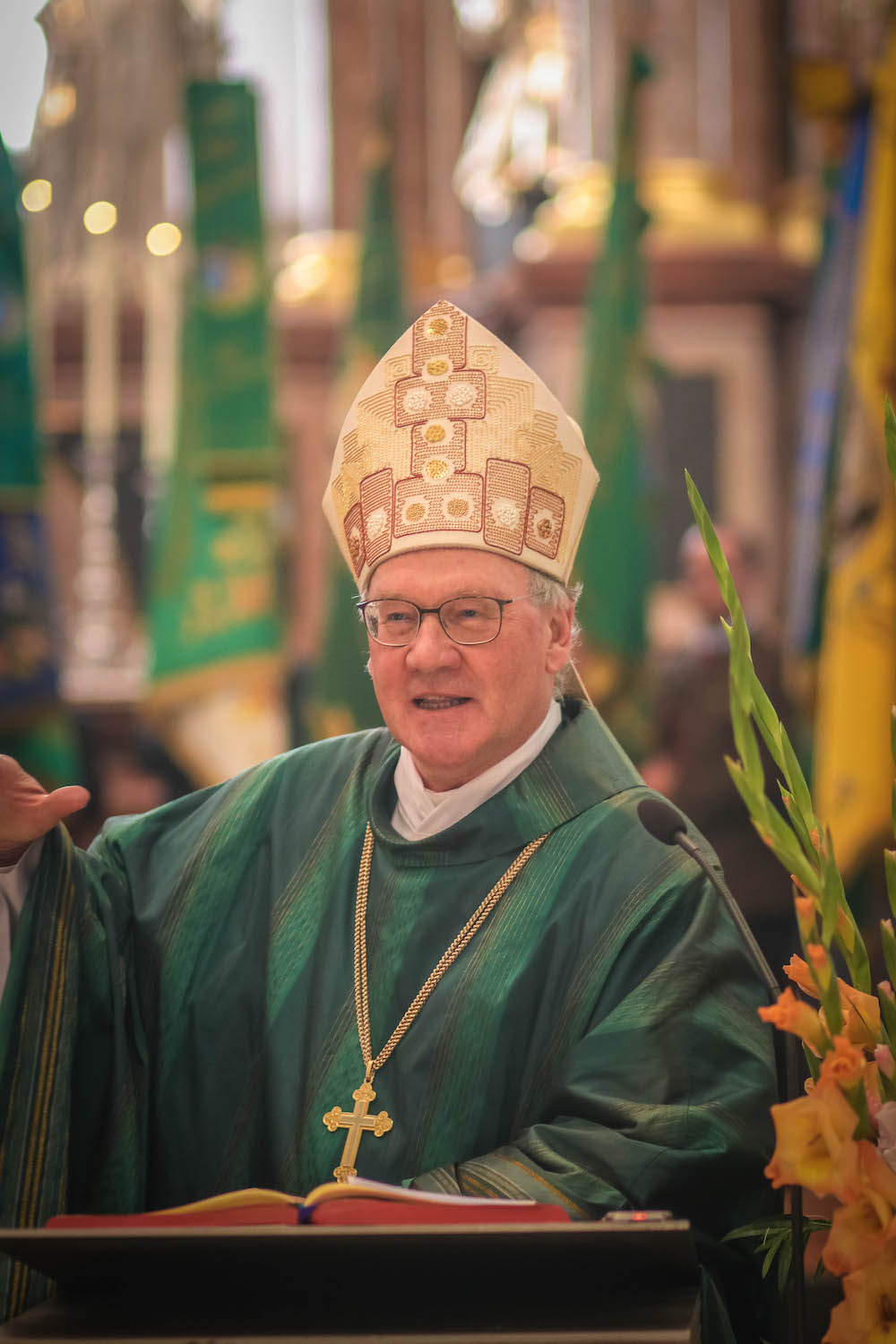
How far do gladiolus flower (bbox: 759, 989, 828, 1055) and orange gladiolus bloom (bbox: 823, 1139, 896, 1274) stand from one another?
0.41 feet

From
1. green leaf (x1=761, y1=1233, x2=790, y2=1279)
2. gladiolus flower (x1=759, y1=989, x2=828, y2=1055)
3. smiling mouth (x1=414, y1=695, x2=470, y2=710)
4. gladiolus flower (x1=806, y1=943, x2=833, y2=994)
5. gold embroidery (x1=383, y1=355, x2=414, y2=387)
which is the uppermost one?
gold embroidery (x1=383, y1=355, x2=414, y2=387)

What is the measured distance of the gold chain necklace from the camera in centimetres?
225

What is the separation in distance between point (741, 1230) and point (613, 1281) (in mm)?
227

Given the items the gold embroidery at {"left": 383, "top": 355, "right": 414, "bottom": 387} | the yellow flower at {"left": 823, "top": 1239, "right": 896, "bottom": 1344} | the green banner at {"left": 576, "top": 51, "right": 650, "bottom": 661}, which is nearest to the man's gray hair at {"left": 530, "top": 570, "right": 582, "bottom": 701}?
the gold embroidery at {"left": 383, "top": 355, "right": 414, "bottom": 387}

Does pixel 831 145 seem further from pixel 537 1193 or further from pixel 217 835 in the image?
pixel 537 1193

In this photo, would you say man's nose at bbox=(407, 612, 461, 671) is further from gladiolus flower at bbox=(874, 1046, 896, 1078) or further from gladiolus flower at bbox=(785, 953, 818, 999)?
gladiolus flower at bbox=(874, 1046, 896, 1078)

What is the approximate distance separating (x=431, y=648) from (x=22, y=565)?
175 inches

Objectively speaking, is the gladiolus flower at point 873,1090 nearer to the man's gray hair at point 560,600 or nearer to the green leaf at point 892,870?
the green leaf at point 892,870

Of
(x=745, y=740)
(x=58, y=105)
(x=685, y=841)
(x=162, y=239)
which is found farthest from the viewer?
(x=162, y=239)

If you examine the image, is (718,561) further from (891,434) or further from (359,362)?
(359,362)

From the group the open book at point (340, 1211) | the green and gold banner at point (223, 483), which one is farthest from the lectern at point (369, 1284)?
the green and gold banner at point (223, 483)

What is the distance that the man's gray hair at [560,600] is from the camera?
94.9 inches

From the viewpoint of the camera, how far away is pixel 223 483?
7.57m

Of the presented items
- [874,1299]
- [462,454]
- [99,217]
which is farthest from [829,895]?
[99,217]
